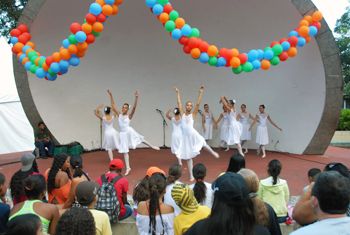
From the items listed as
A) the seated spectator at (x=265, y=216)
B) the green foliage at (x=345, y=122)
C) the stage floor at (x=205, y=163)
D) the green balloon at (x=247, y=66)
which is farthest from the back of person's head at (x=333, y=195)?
the green foliage at (x=345, y=122)

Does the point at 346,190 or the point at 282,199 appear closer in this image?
the point at 346,190

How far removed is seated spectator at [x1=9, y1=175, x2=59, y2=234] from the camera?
3.16 m

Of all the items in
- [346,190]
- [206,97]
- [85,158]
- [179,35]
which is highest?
[179,35]

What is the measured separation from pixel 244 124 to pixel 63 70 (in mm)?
5715

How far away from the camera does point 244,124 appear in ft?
38.7

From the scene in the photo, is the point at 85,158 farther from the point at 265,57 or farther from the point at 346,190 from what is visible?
the point at 346,190

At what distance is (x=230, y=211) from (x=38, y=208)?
182 cm

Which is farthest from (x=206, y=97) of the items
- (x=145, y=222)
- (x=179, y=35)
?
(x=145, y=222)

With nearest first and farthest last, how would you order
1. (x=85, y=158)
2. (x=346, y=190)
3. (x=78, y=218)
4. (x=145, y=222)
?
1. (x=346, y=190)
2. (x=78, y=218)
3. (x=145, y=222)
4. (x=85, y=158)

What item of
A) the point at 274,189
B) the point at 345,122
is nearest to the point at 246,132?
the point at 274,189

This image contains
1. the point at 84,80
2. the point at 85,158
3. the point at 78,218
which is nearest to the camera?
the point at 78,218

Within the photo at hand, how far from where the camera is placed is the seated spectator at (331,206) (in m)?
2.03

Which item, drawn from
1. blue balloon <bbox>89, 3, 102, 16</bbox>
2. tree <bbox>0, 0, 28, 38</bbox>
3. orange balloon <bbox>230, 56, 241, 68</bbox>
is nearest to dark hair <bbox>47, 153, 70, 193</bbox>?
blue balloon <bbox>89, 3, 102, 16</bbox>

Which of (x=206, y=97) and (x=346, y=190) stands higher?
(x=206, y=97)
